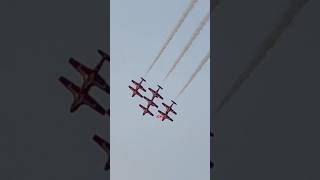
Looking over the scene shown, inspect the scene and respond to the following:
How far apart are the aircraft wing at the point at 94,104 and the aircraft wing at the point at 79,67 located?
1304 mm

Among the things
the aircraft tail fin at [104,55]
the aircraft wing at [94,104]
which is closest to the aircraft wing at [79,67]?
the aircraft tail fin at [104,55]

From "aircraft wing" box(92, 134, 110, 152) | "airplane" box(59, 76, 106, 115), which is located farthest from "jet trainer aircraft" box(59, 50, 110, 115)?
"aircraft wing" box(92, 134, 110, 152)

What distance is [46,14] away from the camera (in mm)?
16172

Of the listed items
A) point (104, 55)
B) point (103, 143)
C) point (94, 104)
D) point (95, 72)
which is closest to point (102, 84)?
point (94, 104)

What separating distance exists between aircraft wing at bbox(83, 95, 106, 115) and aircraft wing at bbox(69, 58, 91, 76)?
1.30m

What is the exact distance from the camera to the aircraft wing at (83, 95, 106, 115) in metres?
17.6

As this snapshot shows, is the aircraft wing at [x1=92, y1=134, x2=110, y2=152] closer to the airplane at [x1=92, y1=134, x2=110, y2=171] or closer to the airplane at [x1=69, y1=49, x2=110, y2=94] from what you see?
the airplane at [x1=92, y1=134, x2=110, y2=171]

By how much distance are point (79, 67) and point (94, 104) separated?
191 centimetres
